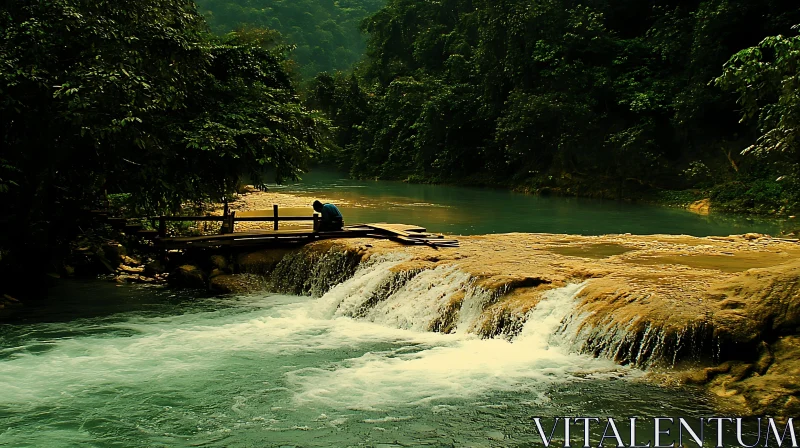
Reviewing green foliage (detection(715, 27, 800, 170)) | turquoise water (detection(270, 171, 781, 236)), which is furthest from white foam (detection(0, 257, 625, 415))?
turquoise water (detection(270, 171, 781, 236))

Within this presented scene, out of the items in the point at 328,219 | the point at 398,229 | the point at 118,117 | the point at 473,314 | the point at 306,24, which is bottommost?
the point at 473,314

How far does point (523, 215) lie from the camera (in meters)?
24.3

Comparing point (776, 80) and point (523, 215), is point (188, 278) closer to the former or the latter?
point (776, 80)

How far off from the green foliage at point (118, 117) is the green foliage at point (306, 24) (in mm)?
69164

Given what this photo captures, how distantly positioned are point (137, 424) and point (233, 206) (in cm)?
1993

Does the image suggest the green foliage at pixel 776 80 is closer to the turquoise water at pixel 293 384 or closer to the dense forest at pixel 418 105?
the dense forest at pixel 418 105

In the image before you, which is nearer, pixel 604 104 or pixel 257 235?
pixel 257 235

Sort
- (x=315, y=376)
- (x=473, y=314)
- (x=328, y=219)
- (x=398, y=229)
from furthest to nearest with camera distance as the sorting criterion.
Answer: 1. (x=398, y=229)
2. (x=328, y=219)
3. (x=473, y=314)
4. (x=315, y=376)

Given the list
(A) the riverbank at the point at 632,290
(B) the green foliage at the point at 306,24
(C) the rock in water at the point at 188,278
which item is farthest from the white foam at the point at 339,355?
(B) the green foliage at the point at 306,24

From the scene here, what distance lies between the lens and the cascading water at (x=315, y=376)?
7051 mm

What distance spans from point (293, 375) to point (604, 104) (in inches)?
1025

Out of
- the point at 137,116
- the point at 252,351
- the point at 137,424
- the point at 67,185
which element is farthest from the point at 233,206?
the point at 137,424

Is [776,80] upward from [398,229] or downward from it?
upward

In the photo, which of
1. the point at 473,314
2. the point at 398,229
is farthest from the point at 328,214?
the point at 473,314
